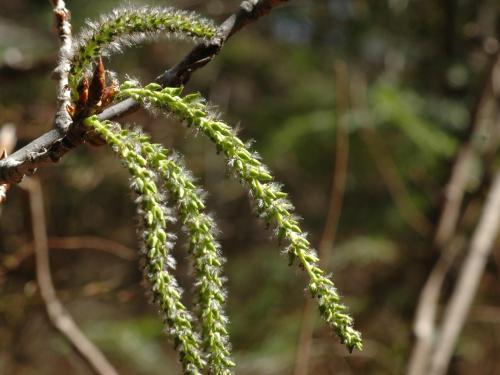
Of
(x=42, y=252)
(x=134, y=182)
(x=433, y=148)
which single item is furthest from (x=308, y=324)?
(x=134, y=182)

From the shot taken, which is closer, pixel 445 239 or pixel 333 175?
pixel 445 239

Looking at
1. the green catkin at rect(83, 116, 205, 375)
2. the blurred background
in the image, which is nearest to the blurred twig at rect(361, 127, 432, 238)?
the blurred background

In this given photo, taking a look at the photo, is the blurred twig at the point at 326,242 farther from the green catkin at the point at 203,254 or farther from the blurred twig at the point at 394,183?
the green catkin at the point at 203,254

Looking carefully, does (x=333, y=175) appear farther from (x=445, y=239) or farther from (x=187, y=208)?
(x=187, y=208)

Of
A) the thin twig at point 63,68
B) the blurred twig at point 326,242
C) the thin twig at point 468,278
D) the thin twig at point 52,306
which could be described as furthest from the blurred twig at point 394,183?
the thin twig at point 63,68

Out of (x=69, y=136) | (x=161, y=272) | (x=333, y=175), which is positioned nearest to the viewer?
(x=161, y=272)

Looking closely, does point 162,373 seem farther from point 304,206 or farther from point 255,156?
point 255,156

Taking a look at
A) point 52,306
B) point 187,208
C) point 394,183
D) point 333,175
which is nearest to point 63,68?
point 187,208
